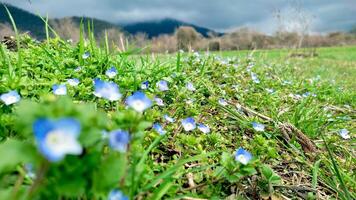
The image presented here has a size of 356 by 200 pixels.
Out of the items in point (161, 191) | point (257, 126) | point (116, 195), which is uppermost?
point (116, 195)

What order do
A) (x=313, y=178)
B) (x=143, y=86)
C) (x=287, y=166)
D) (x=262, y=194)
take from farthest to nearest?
(x=143, y=86), (x=287, y=166), (x=313, y=178), (x=262, y=194)

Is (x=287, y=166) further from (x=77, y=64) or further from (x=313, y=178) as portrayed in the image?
(x=77, y=64)

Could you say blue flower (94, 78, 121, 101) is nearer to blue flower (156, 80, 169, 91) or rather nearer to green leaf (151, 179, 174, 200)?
green leaf (151, 179, 174, 200)

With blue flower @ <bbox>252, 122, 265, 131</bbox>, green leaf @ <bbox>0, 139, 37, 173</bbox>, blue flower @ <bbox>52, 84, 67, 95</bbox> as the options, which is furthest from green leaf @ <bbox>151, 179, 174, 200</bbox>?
blue flower @ <bbox>252, 122, 265, 131</bbox>

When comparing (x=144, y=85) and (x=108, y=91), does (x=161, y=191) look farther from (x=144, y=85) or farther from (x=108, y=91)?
(x=144, y=85)

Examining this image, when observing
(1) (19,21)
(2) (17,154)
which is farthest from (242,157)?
(1) (19,21)

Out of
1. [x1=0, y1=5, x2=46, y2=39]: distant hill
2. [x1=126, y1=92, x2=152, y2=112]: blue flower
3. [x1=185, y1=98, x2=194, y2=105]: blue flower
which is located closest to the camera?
[x1=126, y1=92, x2=152, y2=112]: blue flower

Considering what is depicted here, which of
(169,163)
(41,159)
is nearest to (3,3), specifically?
(169,163)
